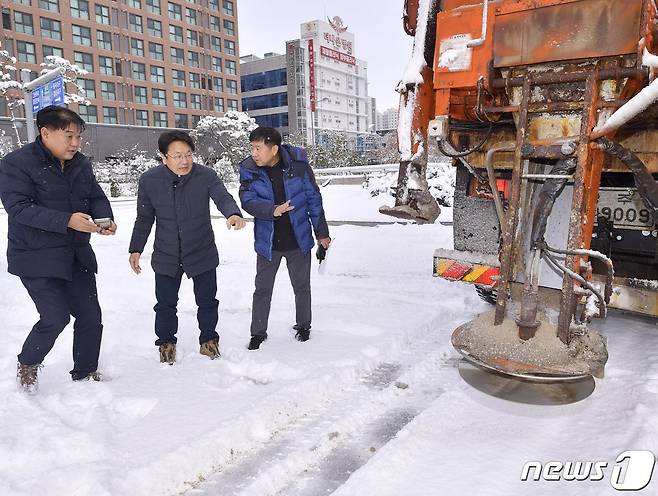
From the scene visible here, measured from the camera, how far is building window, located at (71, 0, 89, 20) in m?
40.8

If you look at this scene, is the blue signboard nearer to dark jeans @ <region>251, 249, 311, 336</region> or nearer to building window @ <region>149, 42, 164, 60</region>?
dark jeans @ <region>251, 249, 311, 336</region>

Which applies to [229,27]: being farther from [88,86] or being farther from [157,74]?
[88,86]

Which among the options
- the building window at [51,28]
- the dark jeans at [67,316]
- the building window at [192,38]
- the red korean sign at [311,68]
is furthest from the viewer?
the red korean sign at [311,68]

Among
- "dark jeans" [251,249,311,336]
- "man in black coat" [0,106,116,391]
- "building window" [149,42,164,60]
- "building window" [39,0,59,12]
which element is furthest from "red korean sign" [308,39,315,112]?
"man in black coat" [0,106,116,391]

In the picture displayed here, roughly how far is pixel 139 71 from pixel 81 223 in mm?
47602

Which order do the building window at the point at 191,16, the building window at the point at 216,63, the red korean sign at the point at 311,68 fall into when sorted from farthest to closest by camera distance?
the red korean sign at the point at 311,68, the building window at the point at 216,63, the building window at the point at 191,16

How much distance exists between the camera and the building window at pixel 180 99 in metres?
48.4

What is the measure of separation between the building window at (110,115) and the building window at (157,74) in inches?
202

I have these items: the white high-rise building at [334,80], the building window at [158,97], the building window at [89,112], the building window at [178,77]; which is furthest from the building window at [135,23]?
the white high-rise building at [334,80]

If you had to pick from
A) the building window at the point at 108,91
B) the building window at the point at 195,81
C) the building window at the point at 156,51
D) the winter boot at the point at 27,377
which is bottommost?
the winter boot at the point at 27,377

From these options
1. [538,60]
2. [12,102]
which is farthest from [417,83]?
[12,102]

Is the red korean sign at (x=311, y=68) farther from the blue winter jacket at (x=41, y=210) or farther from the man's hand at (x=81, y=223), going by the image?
the man's hand at (x=81, y=223)

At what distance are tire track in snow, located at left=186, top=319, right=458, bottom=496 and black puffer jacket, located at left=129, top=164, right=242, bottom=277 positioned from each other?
54.4 inches

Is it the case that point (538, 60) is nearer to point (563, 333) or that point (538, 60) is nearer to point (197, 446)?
point (563, 333)
